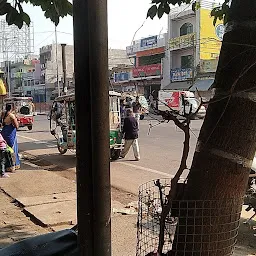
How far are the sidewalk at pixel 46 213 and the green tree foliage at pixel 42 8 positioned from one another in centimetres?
254

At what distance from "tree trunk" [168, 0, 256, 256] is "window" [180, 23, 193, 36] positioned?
34.7 m

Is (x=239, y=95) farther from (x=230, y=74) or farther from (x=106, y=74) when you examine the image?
(x=106, y=74)

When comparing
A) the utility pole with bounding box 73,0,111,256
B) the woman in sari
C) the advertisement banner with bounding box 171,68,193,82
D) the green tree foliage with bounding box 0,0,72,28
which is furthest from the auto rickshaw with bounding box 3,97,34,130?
the utility pole with bounding box 73,0,111,256

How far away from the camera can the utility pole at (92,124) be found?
1.78m

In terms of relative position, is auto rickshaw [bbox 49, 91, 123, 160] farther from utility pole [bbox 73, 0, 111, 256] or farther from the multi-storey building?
the multi-storey building

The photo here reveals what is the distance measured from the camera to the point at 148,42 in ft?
129

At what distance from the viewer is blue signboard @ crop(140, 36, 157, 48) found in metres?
38.5

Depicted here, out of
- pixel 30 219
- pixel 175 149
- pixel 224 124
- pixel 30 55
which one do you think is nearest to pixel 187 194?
pixel 224 124

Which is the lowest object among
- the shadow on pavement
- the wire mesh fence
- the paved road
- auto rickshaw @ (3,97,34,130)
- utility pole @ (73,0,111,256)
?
the shadow on pavement

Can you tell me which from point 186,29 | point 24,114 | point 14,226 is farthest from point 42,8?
point 186,29

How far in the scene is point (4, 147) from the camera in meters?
8.77

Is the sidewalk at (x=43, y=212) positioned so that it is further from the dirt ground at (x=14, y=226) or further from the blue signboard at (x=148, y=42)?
the blue signboard at (x=148, y=42)

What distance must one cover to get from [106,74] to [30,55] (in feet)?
262

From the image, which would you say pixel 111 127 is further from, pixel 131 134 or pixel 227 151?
pixel 227 151
